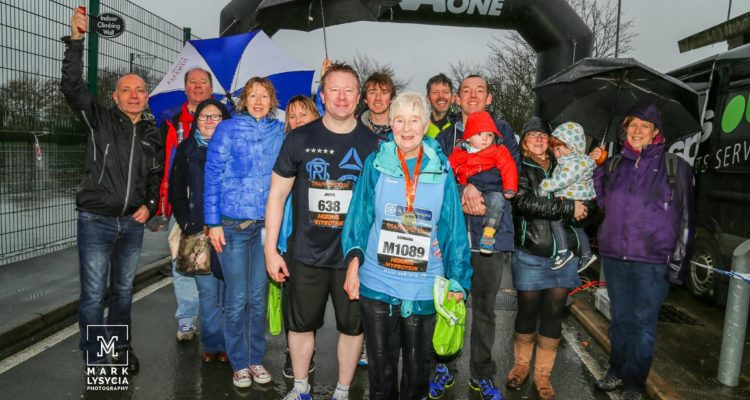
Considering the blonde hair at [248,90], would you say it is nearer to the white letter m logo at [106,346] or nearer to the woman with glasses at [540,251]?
the woman with glasses at [540,251]

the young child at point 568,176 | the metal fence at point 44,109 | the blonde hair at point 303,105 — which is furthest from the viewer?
the metal fence at point 44,109

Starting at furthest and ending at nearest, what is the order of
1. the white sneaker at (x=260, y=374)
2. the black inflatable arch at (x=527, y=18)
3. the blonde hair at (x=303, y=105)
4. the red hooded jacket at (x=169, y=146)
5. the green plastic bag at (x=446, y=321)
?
the black inflatable arch at (x=527, y=18) < the red hooded jacket at (x=169, y=146) < the blonde hair at (x=303, y=105) < the white sneaker at (x=260, y=374) < the green plastic bag at (x=446, y=321)

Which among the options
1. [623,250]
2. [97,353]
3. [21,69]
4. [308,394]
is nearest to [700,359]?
[623,250]

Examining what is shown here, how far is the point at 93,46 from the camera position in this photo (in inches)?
262

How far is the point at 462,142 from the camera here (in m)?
3.54

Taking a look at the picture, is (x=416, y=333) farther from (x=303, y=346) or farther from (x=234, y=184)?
(x=234, y=184)

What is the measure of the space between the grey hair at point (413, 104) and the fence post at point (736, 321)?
2.52 m

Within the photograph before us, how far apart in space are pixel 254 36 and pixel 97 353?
320 centimetres

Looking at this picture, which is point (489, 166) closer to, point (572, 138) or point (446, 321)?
point (572, 138)

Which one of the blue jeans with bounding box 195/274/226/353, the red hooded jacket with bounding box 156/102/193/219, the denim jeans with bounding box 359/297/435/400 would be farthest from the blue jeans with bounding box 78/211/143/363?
the denim jeans with bounding box 359/297/435/400

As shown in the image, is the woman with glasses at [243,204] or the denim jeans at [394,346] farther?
the woman with glasses at [243,204]

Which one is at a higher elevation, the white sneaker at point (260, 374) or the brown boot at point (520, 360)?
the brown boot at point (520, 360)

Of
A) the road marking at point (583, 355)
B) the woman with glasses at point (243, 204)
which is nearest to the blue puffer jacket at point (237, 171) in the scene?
the woman with glasses at point (243, 204)

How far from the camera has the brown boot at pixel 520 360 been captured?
146 inches
